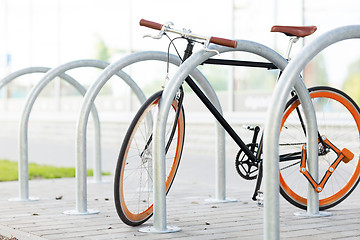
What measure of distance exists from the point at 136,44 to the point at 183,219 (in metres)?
8.09

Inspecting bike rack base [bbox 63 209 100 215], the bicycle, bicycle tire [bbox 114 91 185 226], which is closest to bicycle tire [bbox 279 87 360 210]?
the bicycle

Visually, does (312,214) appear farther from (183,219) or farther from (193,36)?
(193,36)

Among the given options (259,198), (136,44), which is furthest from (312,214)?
(136,44)

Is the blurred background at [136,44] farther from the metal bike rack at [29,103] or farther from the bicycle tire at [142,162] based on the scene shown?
the metal bike rack at [29,103]

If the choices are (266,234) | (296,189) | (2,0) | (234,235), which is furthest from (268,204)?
(2,0)

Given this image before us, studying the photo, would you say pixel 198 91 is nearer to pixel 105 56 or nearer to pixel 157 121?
pixel 157 121

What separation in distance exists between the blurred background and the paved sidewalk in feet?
11.1

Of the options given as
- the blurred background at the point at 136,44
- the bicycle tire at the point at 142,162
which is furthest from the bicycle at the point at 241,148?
the blurred background at the point at 136,44

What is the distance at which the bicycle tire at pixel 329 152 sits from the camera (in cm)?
454

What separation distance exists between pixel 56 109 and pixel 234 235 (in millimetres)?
11147

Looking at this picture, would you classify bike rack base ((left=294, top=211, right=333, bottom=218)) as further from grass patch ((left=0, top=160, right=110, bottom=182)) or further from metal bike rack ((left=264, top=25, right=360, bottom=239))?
→ grass patch ((left=0, top=160, right=110, bottom=182))

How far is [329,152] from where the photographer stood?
458 centimetres

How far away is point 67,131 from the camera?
13609mm

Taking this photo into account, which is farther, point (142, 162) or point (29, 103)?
point (29, 103)
